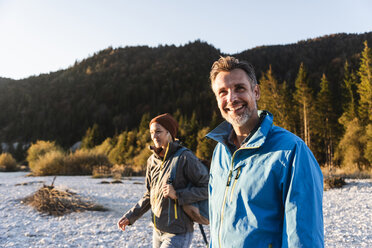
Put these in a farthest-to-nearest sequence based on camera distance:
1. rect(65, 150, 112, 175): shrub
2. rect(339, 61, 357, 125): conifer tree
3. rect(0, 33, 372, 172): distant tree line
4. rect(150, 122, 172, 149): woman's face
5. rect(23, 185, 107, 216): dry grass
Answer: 1. rect(0, 33, 372, 172): distant tree line
2. rect(339, 61, 357, 125): conifer tree
3. rect(65, 150, 112, 175): shrub
4. rect(23, 185, 107, 216): dry grass
5. rect(150, 122, 172, 149): woman's face

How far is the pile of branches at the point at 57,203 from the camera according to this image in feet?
23.3

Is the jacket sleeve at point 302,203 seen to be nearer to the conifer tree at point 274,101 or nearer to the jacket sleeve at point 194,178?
the jacket sleeve at point 194,178

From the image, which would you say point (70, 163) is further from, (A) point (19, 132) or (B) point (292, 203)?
(A) point (19, 132)

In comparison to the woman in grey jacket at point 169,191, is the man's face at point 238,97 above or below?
above

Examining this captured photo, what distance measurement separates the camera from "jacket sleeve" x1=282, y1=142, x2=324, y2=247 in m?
1.02

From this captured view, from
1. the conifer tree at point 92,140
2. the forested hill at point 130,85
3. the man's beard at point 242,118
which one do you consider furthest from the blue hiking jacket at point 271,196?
the forested hill at point 130,85

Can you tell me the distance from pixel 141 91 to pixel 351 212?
247 ft

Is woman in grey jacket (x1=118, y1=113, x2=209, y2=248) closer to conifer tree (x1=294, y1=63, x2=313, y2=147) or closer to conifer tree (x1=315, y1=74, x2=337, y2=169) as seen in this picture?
conifer tree (x1=294, y1=63, x2=313, y2=147)

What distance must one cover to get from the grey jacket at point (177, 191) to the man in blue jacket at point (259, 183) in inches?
32.1

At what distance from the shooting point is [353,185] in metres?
11.5

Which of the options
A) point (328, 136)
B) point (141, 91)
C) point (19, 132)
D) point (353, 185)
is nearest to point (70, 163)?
point (353, 185)

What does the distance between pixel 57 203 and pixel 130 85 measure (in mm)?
78739

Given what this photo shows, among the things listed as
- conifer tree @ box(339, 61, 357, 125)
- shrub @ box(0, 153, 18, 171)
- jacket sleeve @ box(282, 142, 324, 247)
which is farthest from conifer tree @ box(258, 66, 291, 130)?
jacket sleeve @ box(282, 142, 324, 247)

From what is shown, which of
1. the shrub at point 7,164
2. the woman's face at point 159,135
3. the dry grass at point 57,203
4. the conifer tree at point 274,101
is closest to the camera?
the woman's face at point 159,135
